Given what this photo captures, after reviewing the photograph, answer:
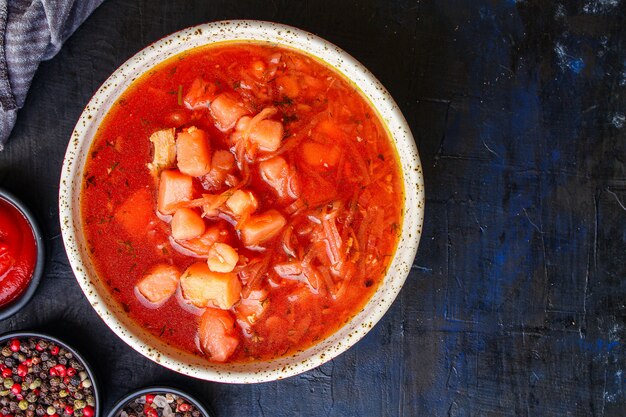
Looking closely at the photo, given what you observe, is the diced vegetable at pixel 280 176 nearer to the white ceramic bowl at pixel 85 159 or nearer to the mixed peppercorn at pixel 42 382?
the white ceramic bowl at pixel 85 159

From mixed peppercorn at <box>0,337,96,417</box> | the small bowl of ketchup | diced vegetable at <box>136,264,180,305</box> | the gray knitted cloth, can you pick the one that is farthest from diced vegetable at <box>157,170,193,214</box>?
mixed peppercorn at <box>0,337,96,417</box>

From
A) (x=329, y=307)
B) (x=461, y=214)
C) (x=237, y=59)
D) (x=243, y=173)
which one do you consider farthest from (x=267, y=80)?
(x=461, y=214)

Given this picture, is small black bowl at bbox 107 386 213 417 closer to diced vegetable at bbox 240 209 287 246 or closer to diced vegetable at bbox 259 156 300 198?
diced vegetable at bbox 240 209 287 246

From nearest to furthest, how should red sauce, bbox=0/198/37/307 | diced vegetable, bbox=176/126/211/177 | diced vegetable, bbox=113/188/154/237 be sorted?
1. diced vegetable, bbox=176/126/211/177
2. diced vegetable, bbox=113/188/154/237
3. red sauce, bbox=0/198/37/307

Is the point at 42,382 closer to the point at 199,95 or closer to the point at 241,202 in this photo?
the point at 241,202

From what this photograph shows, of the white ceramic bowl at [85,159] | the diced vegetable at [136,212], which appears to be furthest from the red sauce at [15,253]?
the diced vegetable at [136,212]

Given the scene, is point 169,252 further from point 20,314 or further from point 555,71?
point 555,71
